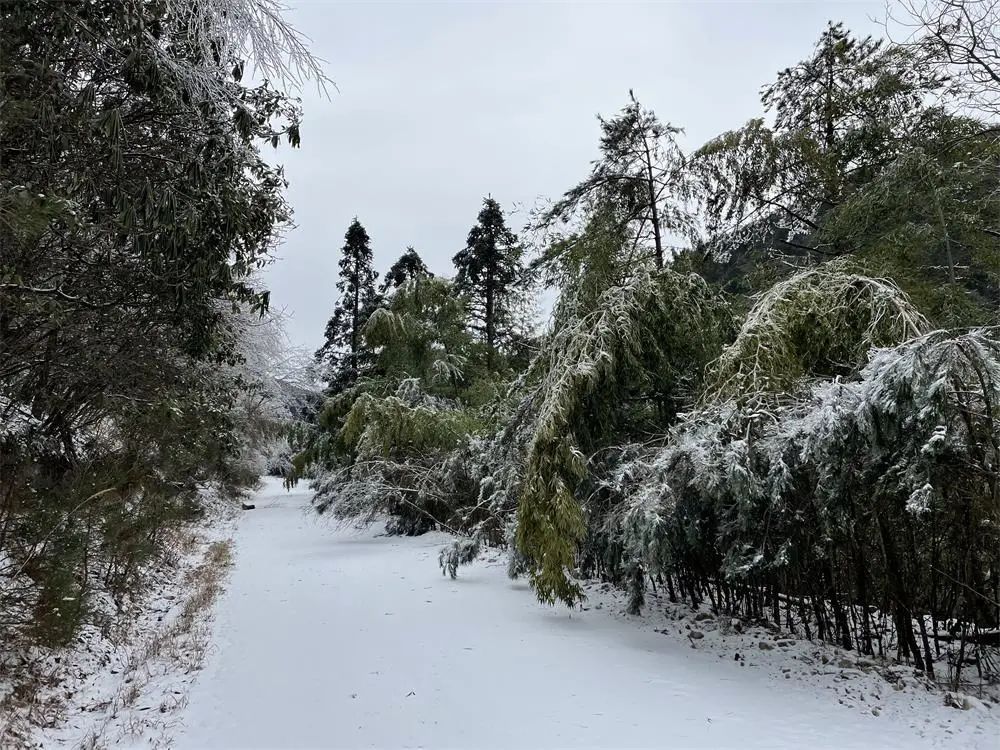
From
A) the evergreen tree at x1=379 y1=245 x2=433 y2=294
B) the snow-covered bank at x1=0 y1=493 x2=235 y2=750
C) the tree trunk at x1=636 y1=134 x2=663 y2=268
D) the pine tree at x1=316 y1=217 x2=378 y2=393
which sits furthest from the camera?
the pine tree at x1=316 y1=217 x2=378 y2=393

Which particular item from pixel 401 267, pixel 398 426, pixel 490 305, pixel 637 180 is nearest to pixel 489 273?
pixel 490 305

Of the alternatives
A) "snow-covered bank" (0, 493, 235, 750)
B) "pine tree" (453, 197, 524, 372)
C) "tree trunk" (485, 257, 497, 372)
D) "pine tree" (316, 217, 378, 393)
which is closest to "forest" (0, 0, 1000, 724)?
"snow-covered bank" (0, 493, 235, 750)

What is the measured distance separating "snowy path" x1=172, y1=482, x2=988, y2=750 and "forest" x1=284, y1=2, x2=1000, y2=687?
2.48ft

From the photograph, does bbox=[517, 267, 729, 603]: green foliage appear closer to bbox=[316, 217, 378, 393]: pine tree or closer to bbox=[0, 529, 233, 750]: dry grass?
bbox=[0, 529, 233, 750]: dry grass

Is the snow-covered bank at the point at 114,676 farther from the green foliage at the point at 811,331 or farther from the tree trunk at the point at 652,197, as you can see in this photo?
the tree trunk at the point at 652,197

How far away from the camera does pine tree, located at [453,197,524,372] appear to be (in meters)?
21.5

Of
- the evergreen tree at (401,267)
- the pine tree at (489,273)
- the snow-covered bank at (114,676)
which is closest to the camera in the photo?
the snow-covered bank at (114,676)

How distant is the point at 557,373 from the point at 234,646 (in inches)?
167

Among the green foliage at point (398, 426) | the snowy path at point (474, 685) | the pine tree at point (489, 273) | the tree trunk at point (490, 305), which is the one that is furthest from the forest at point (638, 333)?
the pine tree at point (489, 273)

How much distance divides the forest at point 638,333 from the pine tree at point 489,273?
11.5 meters

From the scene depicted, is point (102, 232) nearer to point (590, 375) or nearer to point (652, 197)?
point (590, 375)

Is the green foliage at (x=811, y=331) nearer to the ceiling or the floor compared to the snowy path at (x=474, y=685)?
nearer to the ceiling

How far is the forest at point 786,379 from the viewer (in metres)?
4.36

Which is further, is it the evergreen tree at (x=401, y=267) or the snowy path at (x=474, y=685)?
the evergreen tree at (x=401, y=267)
